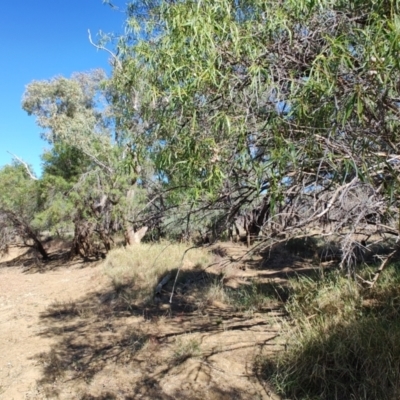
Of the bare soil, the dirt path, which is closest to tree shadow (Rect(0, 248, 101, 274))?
the dirt path

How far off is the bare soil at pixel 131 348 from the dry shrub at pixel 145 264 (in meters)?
0.54

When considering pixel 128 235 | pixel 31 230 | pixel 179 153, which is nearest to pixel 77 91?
pixel 31 230

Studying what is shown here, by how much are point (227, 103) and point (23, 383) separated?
13.6 feet

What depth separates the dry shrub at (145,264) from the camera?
8.93 meters

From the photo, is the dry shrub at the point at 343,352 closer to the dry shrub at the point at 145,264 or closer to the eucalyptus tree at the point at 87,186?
the dry shrub at the point at 145,264

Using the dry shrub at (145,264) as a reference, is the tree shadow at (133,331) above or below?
below

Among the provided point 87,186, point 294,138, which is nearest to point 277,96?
point 294,138

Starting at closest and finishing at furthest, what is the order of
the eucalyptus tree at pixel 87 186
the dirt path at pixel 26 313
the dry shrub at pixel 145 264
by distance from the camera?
the dirt path at pixel 26 313
the dry shrub at pixel 145 264
the eucalyptus tree at pixel 87 186

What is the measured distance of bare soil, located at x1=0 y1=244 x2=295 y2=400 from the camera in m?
4.33

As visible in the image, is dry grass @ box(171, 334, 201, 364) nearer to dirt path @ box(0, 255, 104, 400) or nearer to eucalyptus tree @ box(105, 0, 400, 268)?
dirt path @ box(0, 255, 104, 400)

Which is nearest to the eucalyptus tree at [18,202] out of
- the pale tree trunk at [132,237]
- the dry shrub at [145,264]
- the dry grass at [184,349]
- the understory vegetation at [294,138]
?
the pale tree trunk at [132,237]

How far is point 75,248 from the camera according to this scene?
46.7 ft

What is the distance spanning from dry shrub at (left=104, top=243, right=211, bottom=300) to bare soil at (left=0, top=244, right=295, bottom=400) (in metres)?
0.54

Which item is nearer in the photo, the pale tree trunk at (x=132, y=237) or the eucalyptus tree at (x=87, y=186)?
the eucalyptus tree at (x=87, y=186)
